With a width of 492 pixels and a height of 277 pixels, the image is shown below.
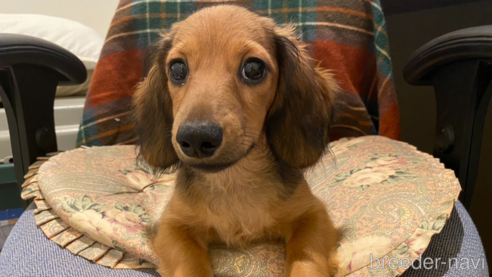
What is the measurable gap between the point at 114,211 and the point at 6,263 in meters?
0.28

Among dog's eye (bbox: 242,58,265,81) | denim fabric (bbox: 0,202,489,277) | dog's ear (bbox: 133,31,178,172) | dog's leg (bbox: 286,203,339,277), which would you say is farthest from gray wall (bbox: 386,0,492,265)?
dog's ear (bbox: 133,31,178,172)

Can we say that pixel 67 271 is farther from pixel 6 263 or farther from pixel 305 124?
pixel 305 124

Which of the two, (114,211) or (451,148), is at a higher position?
(451,148)

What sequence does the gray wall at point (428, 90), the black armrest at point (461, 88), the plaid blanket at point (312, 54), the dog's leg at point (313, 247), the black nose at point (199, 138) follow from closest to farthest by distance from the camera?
the black nose at point (199, 138)
the dog's leg at point (313, 247)
the black armrest at point (461, 88)
the plaid blanket at point (312, 54)
the gray wall at point (428, 90)

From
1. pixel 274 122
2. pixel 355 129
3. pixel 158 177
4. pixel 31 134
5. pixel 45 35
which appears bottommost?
pixel 158 177

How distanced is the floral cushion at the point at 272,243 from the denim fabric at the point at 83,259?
0.09ft

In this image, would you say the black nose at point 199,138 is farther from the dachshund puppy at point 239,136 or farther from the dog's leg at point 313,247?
the dog's leg at point 313,247

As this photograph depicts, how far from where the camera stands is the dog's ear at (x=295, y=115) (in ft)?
3.39

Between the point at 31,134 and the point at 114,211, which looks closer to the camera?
the point at 114,211

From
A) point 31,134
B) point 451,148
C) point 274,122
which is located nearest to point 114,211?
point 31,134

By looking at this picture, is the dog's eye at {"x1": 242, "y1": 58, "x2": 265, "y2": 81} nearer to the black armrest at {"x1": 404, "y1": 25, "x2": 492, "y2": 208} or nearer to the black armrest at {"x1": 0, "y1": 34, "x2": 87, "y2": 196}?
the black armrest at {"x1": 404, "y1": 25, "x2": 492, "y2": 208}

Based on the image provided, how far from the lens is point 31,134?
119 centimetres

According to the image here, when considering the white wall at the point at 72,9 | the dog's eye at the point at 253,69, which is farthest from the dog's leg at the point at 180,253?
the white wall at the point at 72,9

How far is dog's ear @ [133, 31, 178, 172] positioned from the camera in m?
→ 1.10
